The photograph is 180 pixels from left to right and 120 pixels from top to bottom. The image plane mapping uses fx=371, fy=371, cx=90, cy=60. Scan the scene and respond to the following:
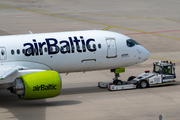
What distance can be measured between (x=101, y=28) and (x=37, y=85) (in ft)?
109

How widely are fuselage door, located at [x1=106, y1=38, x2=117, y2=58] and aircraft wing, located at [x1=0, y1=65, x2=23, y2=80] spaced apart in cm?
748

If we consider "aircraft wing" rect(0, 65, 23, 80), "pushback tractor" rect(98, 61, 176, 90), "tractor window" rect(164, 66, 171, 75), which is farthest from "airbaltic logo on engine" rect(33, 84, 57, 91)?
"tractor window" rect(164, 66, 171, 75)

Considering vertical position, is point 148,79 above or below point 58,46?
below

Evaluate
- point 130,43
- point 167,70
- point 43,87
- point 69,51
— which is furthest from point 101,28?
point 43,87

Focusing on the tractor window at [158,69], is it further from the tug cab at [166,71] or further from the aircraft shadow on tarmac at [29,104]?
the aircraft shadow on tarmac at [29,104]

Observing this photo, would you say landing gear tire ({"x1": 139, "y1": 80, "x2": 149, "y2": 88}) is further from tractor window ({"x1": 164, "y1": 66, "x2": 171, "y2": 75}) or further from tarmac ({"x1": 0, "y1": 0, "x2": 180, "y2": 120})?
tractor window ({"x1": 164, "y1": 66, "x2": 171, "y2": 75})

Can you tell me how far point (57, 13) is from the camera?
71.8m

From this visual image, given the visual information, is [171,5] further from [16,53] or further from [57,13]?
[16,53]

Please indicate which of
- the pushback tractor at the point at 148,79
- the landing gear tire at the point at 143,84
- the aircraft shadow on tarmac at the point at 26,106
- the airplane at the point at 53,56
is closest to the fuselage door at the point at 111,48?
the airplane at the point at 53,56

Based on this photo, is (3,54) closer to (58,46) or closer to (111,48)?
(58,46)

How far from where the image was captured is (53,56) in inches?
1160

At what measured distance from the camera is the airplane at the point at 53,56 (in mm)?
26156

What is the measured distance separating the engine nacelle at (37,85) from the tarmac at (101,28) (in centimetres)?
111

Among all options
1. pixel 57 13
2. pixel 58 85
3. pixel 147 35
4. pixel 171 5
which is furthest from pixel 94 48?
pixel 171 5
